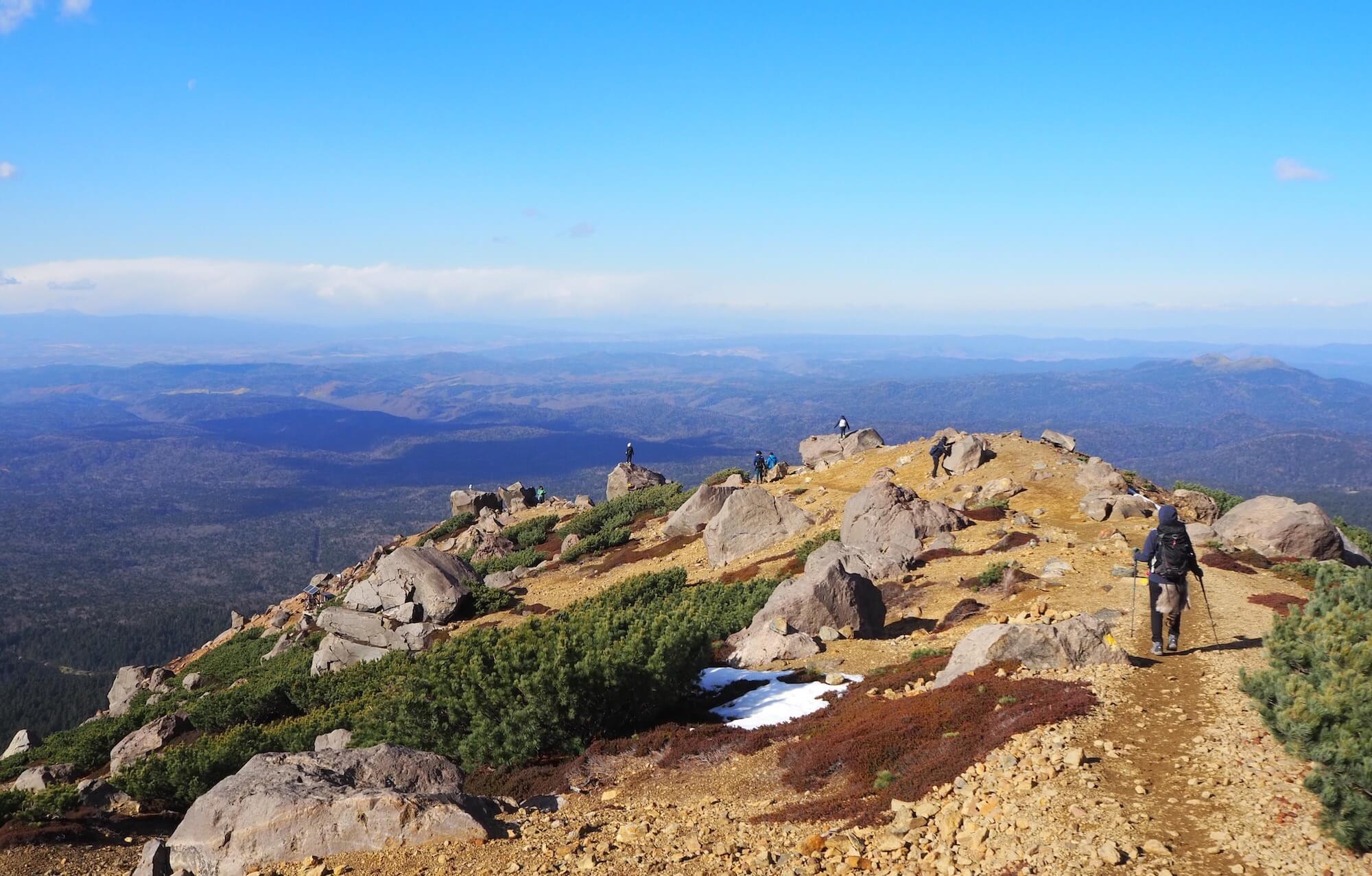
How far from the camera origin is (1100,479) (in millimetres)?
33969

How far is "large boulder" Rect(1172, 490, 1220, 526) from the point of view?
105ft

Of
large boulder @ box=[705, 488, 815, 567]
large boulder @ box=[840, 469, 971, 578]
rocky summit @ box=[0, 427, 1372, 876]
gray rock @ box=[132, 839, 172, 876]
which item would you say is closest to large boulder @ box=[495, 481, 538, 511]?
large boulder @ box=[705, 488, 815, 567]

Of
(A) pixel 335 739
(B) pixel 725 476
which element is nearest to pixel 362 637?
(A) pixel 335 739

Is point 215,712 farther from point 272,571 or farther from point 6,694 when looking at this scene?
point 272,571

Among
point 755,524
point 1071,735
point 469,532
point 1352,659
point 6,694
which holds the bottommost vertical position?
point 6,694

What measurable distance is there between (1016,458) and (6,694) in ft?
348

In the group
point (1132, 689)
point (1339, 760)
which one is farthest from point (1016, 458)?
point (1339, 760)

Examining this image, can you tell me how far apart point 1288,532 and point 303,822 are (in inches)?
1105

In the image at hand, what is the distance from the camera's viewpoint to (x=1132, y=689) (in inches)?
529

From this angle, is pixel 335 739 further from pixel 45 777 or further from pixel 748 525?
pixel 748 525

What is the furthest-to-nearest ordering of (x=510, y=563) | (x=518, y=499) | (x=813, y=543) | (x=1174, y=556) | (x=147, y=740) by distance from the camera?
(x=518, y=499) < (x=510, y=563) < (x=813, y=543) < (x=147, y=740) < (x=1174, y=556)

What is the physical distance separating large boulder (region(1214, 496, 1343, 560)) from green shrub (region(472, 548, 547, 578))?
32925mm

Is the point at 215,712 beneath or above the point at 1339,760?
beneath

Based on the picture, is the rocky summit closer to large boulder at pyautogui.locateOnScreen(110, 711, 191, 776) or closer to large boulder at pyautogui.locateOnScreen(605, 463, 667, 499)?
large boulder at pyautogui.locateOnScreen(110, 711, 191, 776)
